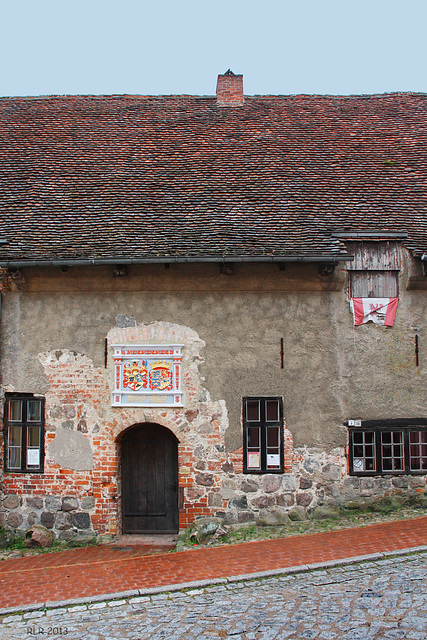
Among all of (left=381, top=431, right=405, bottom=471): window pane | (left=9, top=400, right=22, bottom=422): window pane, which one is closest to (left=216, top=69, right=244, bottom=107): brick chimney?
(left=9, top=400, right=22, bottom=422): window pane

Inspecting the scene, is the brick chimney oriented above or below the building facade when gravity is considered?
above

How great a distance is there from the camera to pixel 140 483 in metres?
9.80

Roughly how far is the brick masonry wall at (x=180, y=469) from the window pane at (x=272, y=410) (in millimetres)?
334

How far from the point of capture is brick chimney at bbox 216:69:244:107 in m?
13.9

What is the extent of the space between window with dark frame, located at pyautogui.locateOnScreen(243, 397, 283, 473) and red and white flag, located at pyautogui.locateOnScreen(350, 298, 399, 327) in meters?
2.11

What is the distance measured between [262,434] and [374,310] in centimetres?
302

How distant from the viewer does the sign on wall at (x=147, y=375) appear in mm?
9406

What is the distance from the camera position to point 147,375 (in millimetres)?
9461

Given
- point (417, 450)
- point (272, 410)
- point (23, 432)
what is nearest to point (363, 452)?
point (417, 450)

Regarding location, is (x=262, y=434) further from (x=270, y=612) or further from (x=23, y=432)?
(x=23, y=432)

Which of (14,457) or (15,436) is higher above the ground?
(15,436)

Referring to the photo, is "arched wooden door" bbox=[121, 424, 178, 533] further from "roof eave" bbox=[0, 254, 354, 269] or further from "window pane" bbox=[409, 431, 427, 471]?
"window pane" bbox=[409, 431, 427, 471]

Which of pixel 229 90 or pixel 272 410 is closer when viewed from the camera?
pixel 272 410

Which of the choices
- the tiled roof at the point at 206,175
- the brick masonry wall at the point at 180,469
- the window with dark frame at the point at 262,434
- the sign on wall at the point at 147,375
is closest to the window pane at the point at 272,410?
the window with dark frame at the point at 262,434
